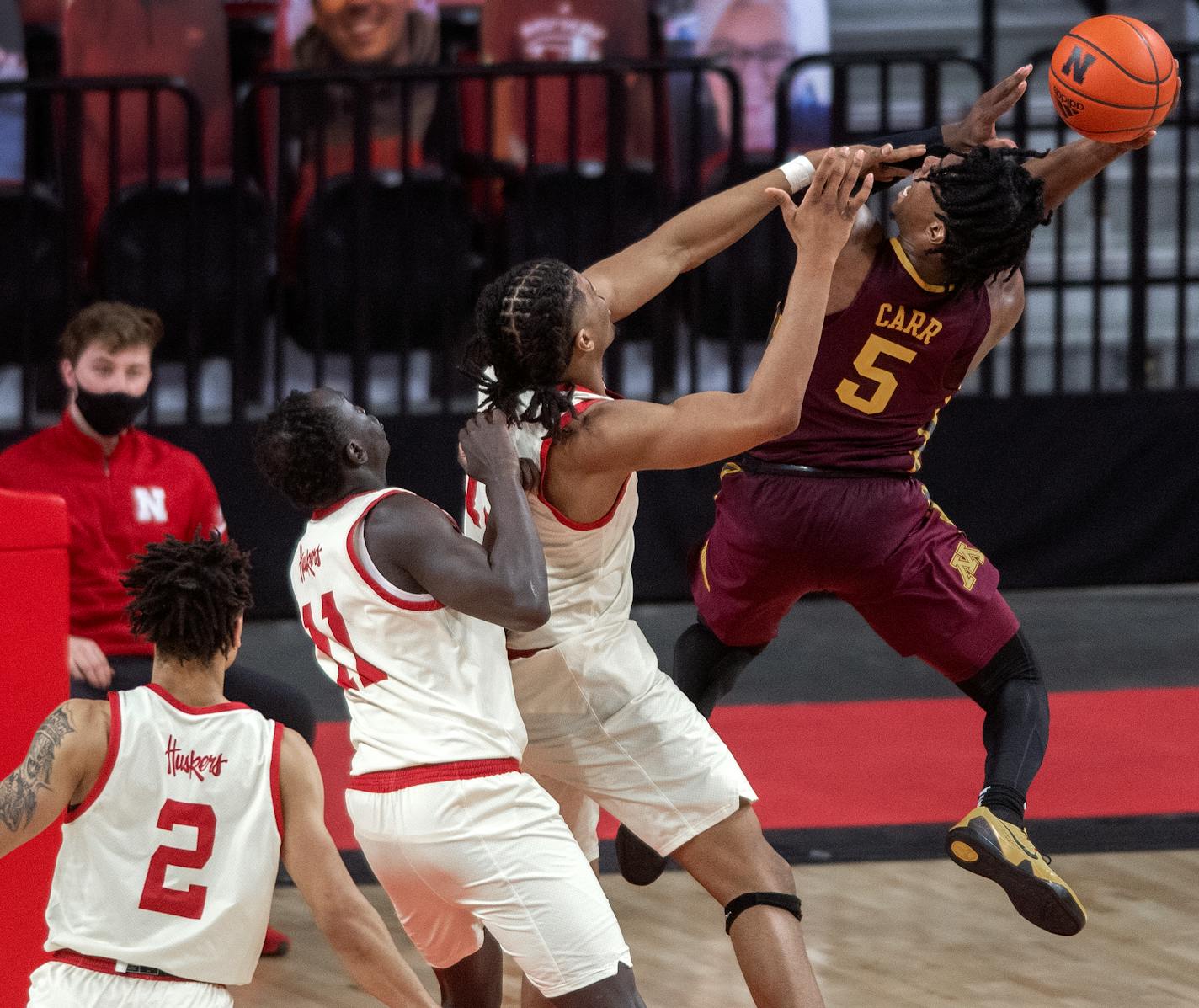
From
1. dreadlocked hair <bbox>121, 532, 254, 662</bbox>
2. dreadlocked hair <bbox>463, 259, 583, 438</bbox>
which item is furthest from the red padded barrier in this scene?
dreadlocked hair <bbox>463, 259, 583, 438</bbox>

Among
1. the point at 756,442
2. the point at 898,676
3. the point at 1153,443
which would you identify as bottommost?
the point at 898,676

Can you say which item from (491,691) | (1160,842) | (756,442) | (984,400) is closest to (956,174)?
(756,442)

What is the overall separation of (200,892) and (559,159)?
5.64 meters

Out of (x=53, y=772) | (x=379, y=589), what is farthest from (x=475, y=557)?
(x=53, y=772)

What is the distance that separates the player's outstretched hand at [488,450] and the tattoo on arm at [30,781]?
2.52 feet

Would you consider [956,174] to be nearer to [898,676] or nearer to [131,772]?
[131,772]

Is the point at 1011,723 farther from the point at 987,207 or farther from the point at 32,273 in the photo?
the point at 32,273

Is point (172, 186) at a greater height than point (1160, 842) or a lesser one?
greater

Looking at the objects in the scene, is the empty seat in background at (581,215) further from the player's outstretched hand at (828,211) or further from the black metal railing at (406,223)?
the player's outstretched hand at (828,211)

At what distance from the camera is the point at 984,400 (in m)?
7.54

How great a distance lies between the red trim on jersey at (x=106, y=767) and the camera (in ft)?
8.18

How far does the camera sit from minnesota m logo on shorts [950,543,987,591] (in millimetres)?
3787

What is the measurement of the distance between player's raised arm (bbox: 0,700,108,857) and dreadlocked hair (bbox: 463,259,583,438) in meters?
0.88

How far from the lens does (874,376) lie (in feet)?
12.5
